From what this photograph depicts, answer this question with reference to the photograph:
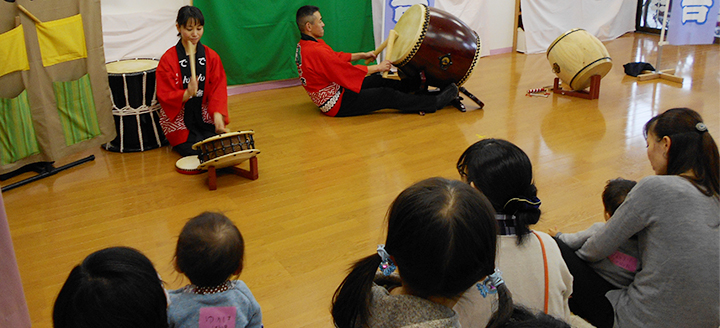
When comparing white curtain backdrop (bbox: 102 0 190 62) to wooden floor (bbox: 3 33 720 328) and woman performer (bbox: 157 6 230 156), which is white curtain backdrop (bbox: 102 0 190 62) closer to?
wooden floor (bbox: 3 33 720 328)

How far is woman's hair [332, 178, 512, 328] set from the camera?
914mm

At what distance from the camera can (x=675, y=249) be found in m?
1.47

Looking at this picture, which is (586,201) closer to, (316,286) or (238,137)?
(316,286)

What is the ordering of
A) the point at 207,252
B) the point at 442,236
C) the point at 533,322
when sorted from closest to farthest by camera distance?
the point at 533,322 → the point at 442,236 → the point at 207,252

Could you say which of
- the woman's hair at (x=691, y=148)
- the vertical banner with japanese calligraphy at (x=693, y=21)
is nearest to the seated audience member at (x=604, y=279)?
the woman's hair at (x=691, y=148)

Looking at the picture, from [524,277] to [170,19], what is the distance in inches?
151

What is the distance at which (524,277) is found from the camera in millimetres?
1362

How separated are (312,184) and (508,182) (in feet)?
5.69

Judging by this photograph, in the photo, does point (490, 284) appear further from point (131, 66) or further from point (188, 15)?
point (131, 66)

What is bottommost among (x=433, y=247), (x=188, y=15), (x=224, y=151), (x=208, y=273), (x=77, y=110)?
(x=224, y=151)

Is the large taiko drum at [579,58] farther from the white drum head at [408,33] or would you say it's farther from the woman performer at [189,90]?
the woman performer at [189,90]

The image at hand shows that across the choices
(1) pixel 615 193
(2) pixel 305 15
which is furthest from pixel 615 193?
(2) pixel 305 15

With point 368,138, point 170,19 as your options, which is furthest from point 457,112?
point 170,19

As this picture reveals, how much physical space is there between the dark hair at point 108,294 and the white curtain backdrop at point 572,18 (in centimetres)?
584
